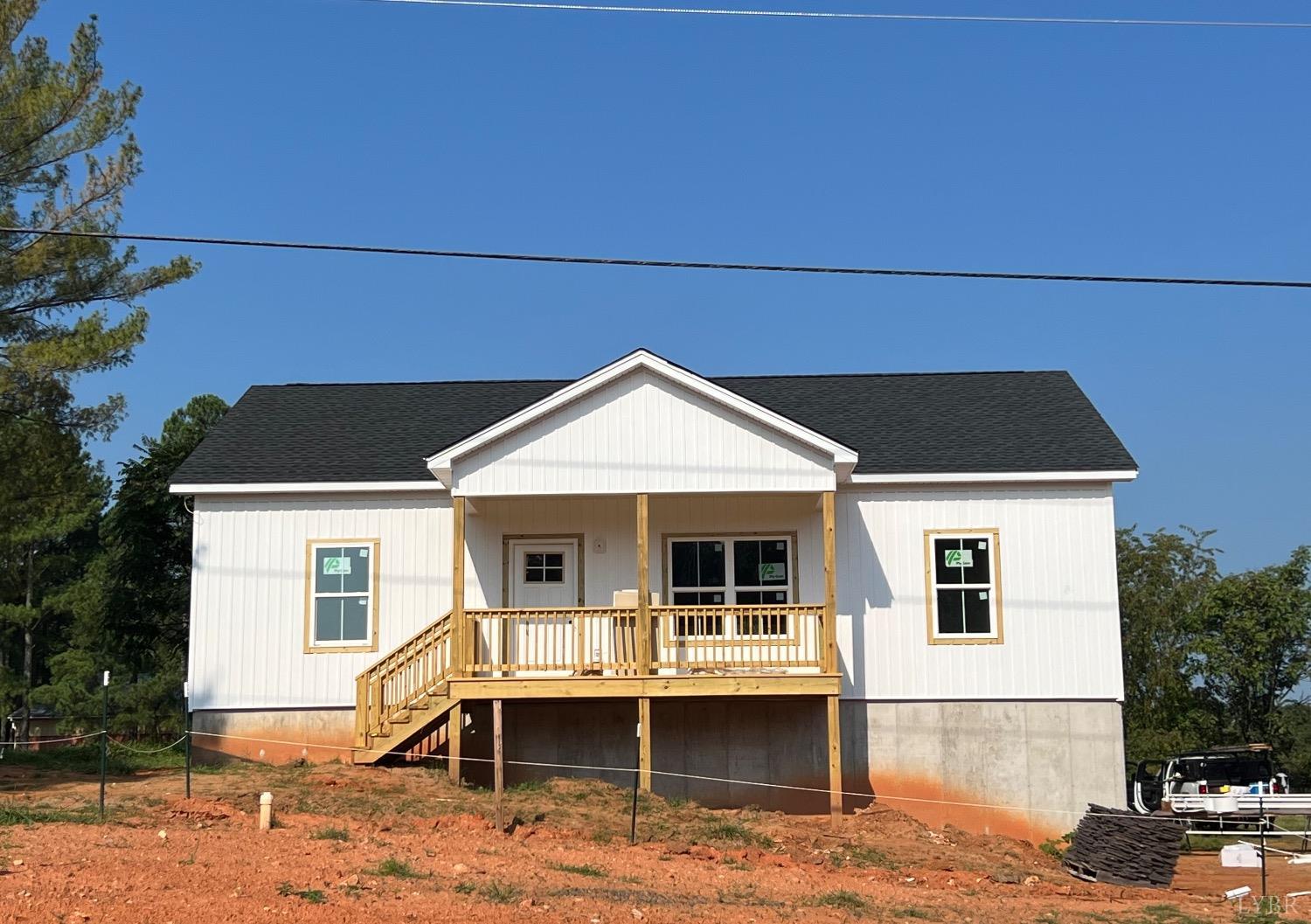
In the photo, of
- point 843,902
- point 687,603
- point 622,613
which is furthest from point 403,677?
point 843,902

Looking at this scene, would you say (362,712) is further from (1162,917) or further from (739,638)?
(1162,917)

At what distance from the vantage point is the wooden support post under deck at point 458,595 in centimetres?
1980

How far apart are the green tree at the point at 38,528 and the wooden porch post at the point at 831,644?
11.7m

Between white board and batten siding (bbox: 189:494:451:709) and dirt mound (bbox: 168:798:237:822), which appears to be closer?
dirt mound (bbox: 168:798:237:822)

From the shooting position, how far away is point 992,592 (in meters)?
21.4

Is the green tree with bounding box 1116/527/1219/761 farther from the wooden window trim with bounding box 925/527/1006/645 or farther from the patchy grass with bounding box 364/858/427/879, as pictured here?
the patchy grass with bounding box 364/858/427/879

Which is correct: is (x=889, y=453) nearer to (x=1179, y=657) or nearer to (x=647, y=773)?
(x=647, y=773)

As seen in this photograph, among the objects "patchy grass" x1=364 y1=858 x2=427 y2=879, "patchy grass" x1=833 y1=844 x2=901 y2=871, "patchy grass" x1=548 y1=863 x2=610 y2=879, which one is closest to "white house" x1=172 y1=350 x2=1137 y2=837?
"patchy grass" x1=833 y1=844 x2=901 y2=871

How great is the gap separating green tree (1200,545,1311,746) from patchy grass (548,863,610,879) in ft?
Answer: 81.6

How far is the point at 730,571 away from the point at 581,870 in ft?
26.0

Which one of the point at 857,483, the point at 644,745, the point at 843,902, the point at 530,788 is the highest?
the point at 857,483

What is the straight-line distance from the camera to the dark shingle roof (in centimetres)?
2194

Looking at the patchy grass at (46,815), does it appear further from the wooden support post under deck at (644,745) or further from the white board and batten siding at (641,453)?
the wooden support post under deck at (644,745)

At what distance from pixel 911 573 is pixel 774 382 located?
6588 mm
